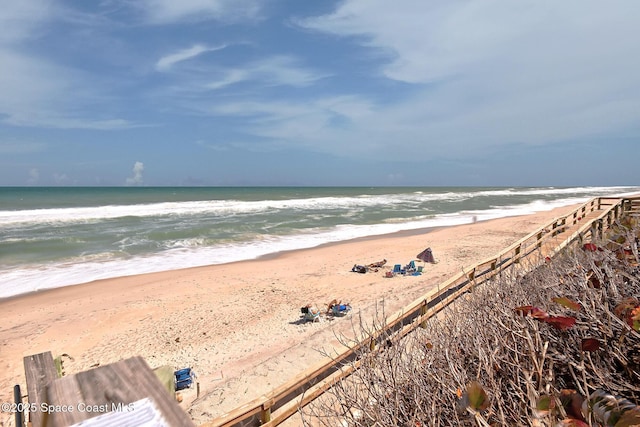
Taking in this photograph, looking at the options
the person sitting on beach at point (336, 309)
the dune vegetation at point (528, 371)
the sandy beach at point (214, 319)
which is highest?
the dune vegetation at point (528, 371)

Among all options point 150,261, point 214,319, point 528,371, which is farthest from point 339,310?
Answer: point 150,261

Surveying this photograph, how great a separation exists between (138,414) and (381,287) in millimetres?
10460

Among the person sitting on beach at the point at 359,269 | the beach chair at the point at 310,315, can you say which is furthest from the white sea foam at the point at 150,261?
the beach chair at the point at 310,315

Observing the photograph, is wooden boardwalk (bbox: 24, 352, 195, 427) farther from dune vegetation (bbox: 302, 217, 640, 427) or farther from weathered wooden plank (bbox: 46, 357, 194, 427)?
dune vegetation (bbox: 302, 217, 640, 427)

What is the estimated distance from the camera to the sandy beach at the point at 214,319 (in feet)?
20.9

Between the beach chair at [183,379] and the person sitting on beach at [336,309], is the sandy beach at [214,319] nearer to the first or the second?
the beach chair at [183,379]

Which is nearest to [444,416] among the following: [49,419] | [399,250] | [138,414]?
[138,414]

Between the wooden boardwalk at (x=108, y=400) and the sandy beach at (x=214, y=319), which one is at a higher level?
the wooden boardwalk at (x=108, y=400)

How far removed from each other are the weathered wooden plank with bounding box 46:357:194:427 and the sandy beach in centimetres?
441

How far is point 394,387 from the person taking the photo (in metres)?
2.42

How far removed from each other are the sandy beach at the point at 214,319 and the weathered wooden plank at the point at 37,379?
160 inches

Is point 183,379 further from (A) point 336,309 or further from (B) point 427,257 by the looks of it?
(B) point 427,257

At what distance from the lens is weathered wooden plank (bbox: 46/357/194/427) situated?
1.04 metres

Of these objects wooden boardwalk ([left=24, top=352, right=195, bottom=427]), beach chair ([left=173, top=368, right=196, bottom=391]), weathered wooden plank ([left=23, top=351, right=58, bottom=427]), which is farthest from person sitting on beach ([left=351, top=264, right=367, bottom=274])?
wooden boardwalk ([left=24, top=352, right=195, bottom=427])
